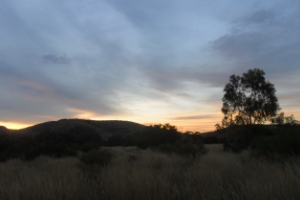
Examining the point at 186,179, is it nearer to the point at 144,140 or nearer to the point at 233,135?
the point at 233,135

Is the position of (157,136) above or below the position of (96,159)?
above

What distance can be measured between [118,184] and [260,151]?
7.65 meters

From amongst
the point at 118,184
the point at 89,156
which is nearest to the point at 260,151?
the point at 118,184

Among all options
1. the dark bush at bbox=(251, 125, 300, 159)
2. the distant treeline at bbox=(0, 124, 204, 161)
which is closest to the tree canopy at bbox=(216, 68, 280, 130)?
the distant treeline at bbox=(0, 124, 204, 161)

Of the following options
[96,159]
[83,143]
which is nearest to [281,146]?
[96,159]

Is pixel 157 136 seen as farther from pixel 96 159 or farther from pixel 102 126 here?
pixel 102 126

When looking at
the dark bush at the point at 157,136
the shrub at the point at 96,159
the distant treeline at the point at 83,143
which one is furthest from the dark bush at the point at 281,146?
the dark bush at the point at 157,136

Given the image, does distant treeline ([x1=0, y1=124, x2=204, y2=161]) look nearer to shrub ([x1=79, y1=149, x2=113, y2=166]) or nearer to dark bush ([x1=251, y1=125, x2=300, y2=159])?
dark bush ([x1=251, y1=125, x2=300, y2=159])

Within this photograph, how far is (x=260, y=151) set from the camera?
38.1 ft

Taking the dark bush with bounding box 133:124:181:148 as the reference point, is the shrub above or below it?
below

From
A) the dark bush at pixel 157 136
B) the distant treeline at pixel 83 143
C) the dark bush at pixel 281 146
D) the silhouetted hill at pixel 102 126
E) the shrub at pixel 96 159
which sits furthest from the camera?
the silhouetted hill at pixel 102 126

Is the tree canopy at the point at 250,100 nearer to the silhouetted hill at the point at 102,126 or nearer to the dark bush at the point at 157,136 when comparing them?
the dark bush at the point at 157,136

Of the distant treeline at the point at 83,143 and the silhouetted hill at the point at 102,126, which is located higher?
the silhouetted hill at the point at 102,126

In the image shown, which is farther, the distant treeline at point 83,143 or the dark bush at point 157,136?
the dark bush at point 157,136
